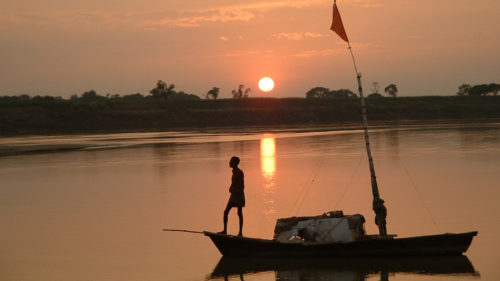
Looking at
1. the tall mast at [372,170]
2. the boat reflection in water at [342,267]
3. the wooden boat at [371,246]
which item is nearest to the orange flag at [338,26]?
the tall mast at [372,170]

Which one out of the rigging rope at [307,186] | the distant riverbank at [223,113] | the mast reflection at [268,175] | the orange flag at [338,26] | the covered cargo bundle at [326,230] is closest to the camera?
the covered cargo bundle at [326,230]

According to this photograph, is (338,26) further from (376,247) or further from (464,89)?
(464,89)

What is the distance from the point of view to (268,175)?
27.8 meters

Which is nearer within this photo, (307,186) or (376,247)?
(376,247)

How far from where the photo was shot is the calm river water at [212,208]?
13352 mm

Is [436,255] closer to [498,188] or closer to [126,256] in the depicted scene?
[126,256]

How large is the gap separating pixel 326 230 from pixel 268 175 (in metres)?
14.2

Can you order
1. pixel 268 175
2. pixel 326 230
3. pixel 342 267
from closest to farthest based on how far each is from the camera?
pixel 342 267, pixel 326 230, pixel 268 175

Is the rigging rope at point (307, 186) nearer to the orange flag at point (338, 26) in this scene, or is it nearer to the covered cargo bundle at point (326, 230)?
the covered cargo bundle at point (326, 230)

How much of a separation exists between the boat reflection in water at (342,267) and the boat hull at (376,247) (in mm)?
108

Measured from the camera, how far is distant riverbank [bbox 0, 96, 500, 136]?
290 ft

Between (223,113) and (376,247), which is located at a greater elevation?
(376,247)

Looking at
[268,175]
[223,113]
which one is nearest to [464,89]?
[223,113]

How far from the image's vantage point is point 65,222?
18766mm
